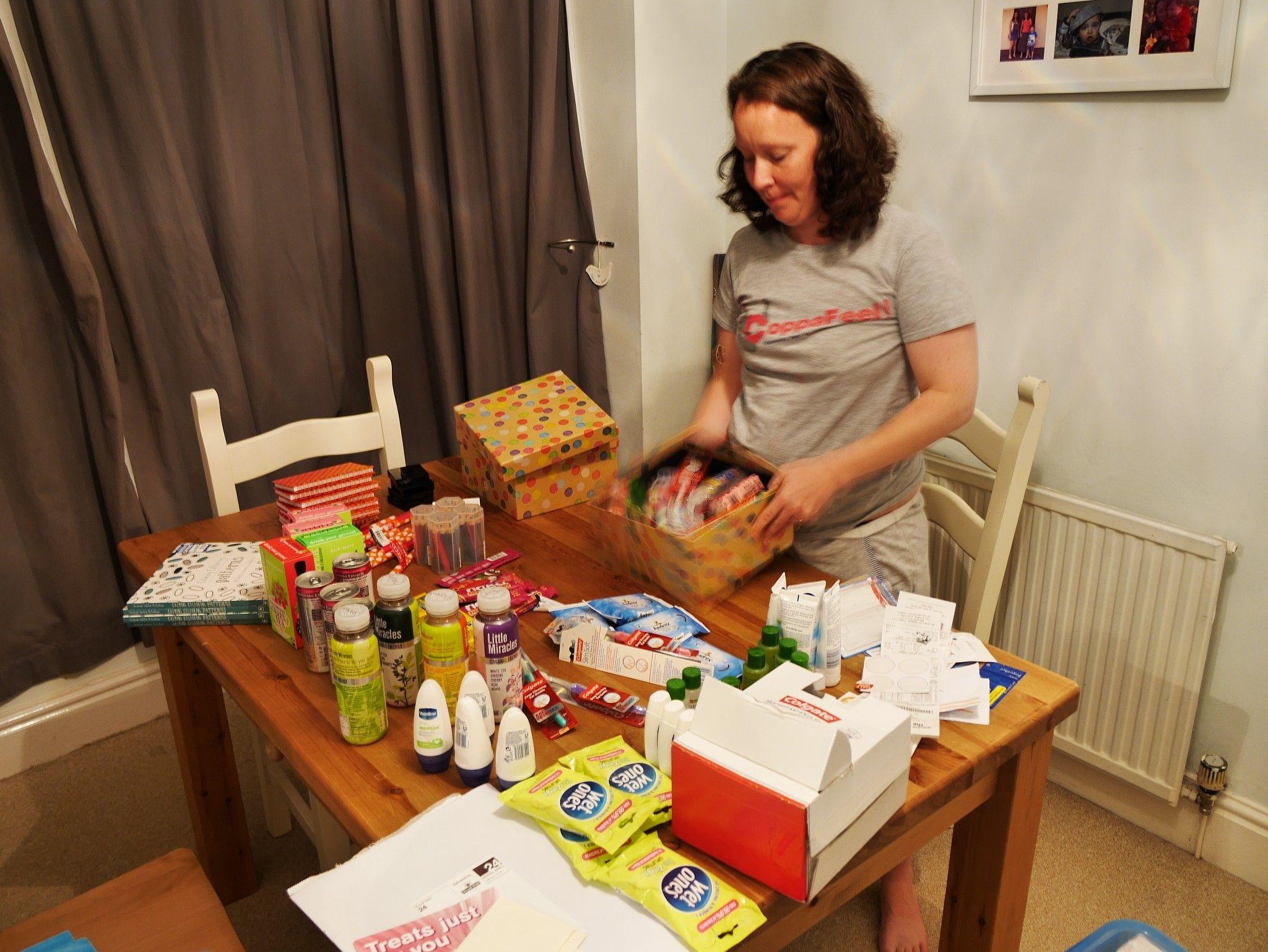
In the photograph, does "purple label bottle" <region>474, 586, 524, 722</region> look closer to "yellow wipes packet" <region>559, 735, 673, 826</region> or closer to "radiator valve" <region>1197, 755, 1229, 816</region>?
"yellow wipes packet" <region>559, 735, 673, 826</region>

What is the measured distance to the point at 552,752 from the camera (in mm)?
1183

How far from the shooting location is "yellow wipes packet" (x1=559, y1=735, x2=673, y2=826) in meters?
1.05

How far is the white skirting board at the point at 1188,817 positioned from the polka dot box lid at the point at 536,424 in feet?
4.31

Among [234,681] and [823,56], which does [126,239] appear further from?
[823,56]

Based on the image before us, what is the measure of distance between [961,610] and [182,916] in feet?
5.62

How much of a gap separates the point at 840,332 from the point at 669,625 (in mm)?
570

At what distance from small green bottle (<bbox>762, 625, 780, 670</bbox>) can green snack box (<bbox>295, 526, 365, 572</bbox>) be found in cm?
62

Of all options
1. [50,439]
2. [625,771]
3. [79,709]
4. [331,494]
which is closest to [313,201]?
[50,439]

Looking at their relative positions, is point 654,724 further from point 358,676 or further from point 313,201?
point 313,201

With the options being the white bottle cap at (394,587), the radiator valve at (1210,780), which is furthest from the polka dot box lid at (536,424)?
the radiator valve at (1210,780)

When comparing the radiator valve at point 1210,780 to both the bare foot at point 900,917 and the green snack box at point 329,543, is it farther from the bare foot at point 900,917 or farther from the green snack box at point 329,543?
the green snack box at point 329,543

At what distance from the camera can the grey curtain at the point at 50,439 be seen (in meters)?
2.04

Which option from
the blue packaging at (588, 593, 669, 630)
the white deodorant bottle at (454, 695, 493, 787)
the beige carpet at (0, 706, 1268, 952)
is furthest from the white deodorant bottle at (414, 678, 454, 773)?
the beige carpet at (0, 706, 1268, 952)

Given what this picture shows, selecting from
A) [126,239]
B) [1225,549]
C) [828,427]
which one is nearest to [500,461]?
[828,427]
